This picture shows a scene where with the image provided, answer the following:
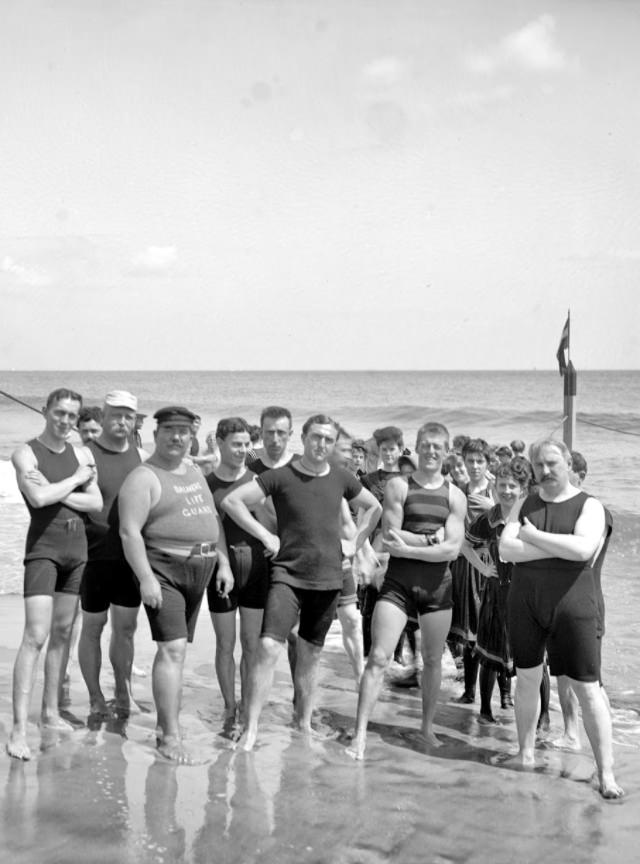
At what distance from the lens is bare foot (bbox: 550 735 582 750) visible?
18.6 ft

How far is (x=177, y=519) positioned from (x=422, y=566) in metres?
1.43

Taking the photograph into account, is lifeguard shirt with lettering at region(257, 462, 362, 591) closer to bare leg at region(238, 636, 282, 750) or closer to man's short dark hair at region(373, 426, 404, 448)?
bare leg at region(238, 636, 282, 750)

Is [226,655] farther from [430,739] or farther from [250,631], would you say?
[430,739]

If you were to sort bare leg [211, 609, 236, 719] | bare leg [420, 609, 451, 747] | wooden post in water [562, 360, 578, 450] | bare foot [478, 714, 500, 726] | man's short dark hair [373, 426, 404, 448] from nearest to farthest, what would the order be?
bare leg [420, 609, 451, 747] → bare leg [211, 609, 236, 719] → bare foot [478, 714, 500, 726] → man's short dark hair [373, 426, 404, 448] → wooden post in water [562, 360, 578, 450]

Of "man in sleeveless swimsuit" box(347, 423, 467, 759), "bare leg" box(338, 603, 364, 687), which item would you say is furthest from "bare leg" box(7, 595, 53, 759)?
"bare leg" box(338, 603, 364, 687)

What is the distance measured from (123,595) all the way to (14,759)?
109cm

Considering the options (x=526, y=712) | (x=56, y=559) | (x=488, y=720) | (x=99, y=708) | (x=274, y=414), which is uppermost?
(x=274, y=414)

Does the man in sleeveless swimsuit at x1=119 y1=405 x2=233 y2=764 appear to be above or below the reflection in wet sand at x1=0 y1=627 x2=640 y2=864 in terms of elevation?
above

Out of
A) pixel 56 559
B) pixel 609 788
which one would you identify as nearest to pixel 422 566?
pixel 609 788

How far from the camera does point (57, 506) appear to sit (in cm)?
518

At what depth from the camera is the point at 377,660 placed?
5.45 meters

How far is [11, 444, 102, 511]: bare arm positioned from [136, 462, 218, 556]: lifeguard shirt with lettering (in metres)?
0.33

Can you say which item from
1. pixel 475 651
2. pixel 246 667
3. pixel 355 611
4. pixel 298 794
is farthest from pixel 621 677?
pixel 298 794

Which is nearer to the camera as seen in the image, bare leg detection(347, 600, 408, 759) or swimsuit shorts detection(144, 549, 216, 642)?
swimsuit shorts detection(144, 549, 216, 642)
